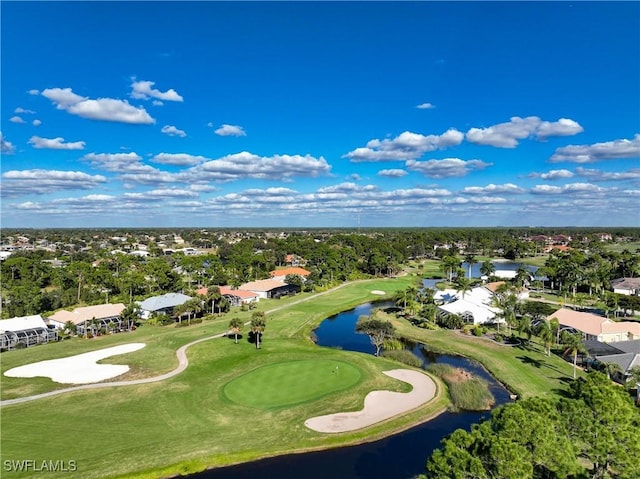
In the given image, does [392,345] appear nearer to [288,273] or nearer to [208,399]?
[208,399]

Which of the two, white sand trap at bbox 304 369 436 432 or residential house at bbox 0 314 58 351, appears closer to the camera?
white sand trap at bbox 304 369 436 432

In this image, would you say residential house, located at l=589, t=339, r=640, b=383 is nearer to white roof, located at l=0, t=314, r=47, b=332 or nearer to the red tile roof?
the red tile roof

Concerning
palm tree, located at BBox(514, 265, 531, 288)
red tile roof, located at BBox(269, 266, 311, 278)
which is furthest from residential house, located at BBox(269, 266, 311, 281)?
palm tree, located at BBox(514, 265, 531, 288)

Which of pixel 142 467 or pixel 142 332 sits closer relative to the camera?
pixel 142 467

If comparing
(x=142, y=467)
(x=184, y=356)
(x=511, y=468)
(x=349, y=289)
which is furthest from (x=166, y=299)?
(x=511, y=468)

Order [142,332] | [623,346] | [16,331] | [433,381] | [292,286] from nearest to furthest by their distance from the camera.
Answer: [433,381] → [623,346] → [16,331] → [142,332] → [292,286]

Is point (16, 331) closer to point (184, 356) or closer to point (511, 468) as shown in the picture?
point (184, 356)

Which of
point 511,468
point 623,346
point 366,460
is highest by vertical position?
point 511,468
